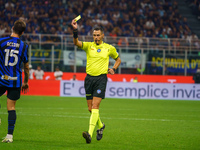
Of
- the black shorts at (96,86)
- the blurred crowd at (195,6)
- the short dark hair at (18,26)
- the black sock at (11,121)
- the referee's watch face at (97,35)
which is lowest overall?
the black sock at (11,121)

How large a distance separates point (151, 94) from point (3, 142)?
18.5 metres

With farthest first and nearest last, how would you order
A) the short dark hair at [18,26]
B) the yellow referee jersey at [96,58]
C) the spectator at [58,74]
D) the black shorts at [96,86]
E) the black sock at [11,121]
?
the spectator at [58,74] < the yellow referee jersey at [96,58] < the black shorts at [96,86] < the black sock at [11,121] < the short dark hair at [18,26]

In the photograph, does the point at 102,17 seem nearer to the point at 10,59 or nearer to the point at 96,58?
the point at 96,58

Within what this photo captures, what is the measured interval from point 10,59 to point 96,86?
1.96m

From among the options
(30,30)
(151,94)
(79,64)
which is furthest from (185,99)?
(30,30)

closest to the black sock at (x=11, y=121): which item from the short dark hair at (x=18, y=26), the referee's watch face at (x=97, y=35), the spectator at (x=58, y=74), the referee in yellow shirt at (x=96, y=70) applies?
the short dark hair at (x=18, y=26)

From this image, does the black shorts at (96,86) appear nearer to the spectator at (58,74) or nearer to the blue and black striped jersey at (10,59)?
the blue and black striped jersey at (10,59)

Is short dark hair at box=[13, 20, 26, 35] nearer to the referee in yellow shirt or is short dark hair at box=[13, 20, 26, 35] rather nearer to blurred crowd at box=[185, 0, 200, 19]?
the referee in yellow shirt

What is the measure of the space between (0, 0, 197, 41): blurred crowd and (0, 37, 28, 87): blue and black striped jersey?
23.0 metres

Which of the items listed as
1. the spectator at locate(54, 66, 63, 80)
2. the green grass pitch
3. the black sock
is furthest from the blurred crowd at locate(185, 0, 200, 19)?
the black sock

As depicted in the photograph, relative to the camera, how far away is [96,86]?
827cm

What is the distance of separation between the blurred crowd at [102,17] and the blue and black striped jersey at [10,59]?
23.0 meters

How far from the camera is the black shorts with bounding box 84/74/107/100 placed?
26.9 ft

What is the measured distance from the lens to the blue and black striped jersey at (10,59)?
719 centimetres
